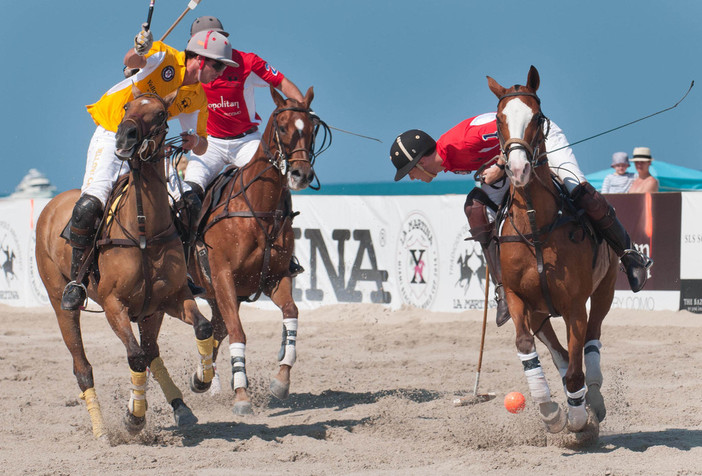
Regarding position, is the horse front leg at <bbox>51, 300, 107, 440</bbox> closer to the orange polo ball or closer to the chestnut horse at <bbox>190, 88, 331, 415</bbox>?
the chestnut horse at <bbox>190, 88, 331, 415</bbox>

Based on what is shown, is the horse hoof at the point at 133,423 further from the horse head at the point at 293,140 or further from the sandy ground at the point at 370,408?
the horse head at the point at 293,140

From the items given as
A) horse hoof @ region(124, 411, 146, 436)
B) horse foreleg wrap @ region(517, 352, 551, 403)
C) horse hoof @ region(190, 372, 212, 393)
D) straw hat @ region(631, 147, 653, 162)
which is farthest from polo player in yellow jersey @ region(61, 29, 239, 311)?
straw hat @ region(631, 147, 653, 162)

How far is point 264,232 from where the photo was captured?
7.62 m

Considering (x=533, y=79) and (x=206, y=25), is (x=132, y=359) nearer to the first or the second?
(x=533, y=79)

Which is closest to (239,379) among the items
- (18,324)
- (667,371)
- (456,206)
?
(667,371)

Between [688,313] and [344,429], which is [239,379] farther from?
[688,313]

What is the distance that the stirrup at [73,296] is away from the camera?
6.45 meters

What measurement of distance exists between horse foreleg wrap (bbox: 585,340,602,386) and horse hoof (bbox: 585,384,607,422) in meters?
0.07

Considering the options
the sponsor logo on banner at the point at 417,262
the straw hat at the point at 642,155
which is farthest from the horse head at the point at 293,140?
the straw hat at the point at 642,155

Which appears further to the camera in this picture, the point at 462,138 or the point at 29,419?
the point at 29,419

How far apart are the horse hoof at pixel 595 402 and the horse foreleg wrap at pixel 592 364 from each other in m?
0.07

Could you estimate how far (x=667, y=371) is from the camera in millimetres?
8883

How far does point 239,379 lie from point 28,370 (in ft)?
11.5

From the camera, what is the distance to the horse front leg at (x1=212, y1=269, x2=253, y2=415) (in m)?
7.07
